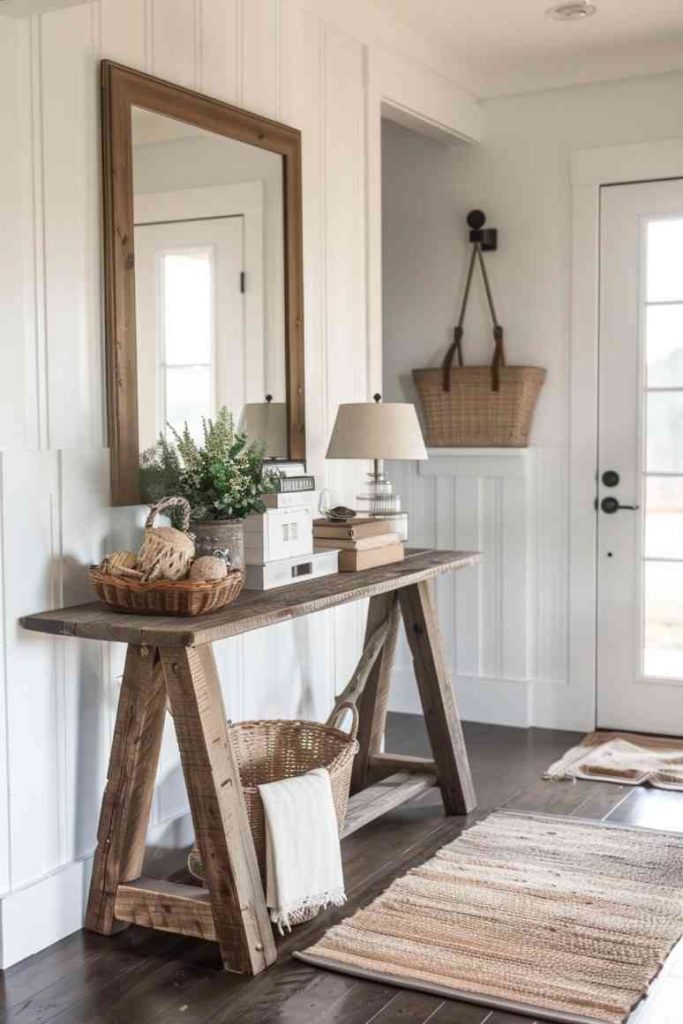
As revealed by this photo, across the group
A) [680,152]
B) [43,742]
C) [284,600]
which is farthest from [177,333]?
[680,152]

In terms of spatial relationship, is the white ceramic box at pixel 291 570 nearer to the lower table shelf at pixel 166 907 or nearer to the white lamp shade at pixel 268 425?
the white lamp shade at pixel 268 425

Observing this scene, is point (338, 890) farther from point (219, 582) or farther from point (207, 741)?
point (219, 582)

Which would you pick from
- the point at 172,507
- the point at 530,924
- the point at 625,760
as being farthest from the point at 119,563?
the point at 625,760

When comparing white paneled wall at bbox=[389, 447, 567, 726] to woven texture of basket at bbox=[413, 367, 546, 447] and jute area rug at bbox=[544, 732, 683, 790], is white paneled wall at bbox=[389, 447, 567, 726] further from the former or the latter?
jute area rug at bbox=[544, 732, 683, 790]

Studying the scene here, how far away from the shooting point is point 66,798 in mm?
2891

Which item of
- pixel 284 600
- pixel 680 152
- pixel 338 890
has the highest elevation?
pixel 680 152

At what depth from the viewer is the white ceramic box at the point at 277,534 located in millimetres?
Answer: 3061

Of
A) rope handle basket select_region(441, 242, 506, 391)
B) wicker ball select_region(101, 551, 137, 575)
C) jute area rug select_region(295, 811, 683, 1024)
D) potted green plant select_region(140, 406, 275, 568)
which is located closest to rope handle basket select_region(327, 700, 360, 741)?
jute area rug select_region(295, 811, 683, 1024)

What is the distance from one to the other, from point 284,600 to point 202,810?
533 millimetres

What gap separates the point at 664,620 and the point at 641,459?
0.62m

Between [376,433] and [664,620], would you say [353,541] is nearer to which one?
[376,433]

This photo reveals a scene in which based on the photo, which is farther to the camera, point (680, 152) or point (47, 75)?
point (680, 152)

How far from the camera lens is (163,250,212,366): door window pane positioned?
10.3 ft

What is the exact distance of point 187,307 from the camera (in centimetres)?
322
